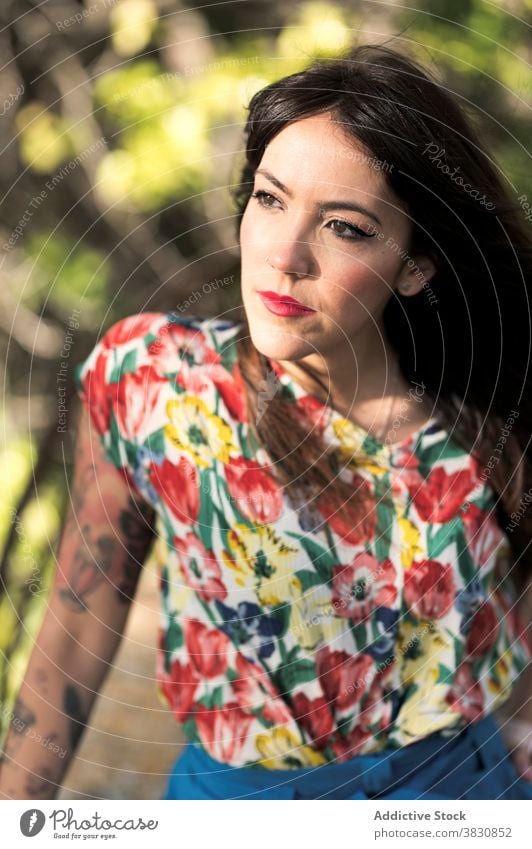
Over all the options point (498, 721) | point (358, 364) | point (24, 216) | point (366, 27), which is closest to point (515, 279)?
point (358, 364)

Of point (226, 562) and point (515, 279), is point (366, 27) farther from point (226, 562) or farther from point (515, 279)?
point (226, 562)

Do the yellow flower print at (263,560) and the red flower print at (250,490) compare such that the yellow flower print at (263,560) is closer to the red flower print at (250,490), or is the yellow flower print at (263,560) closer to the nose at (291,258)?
the red flower print at (250,490)

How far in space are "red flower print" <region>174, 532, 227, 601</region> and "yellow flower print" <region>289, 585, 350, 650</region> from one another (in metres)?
0.05

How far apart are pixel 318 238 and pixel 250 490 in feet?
0.62

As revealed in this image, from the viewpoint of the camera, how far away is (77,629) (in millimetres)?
732

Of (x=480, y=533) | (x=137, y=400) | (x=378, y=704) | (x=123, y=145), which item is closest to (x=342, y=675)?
(x=378, y=704)

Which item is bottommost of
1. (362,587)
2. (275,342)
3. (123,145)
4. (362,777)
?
(362,777)

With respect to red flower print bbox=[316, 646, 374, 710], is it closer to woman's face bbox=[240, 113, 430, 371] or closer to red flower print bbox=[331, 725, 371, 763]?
red flower print bbox=[331, 725, 371, 763]

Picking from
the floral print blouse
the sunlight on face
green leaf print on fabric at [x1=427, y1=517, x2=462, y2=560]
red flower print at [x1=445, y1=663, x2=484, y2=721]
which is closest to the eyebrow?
the sunlight on face

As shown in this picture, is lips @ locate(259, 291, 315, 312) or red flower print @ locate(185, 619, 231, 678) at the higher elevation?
lips @ locate(259, 291, 315, 312)

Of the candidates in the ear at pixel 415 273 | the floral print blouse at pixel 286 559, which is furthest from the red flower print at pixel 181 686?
the ear at pixel 415 273

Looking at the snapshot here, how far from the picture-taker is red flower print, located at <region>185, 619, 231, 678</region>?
723 mm

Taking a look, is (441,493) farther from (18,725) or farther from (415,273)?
(18,725)
